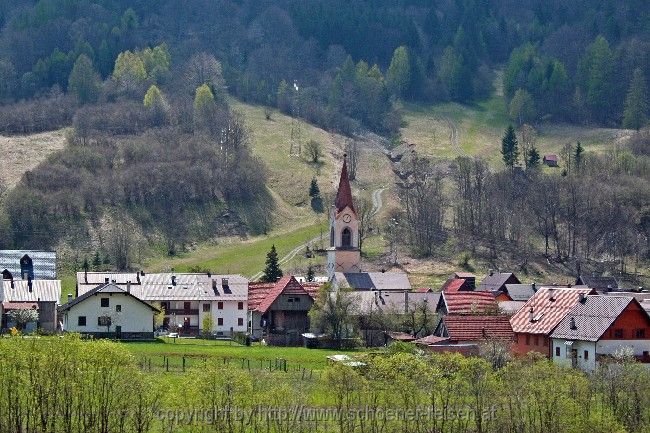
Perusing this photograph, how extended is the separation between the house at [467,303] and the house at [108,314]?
63.1 feet

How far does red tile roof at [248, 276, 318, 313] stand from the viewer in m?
105

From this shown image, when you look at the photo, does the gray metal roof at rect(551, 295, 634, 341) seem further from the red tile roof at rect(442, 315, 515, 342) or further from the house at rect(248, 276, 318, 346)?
the house at rect(248, 276, 318, 346)

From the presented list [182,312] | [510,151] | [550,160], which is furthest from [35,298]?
[550,160]

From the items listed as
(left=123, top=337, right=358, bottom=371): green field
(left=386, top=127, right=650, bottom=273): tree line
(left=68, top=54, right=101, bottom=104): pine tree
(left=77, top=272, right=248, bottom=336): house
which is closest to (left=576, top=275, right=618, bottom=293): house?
(left=386, top=127, right=650, bottom=273): tree line

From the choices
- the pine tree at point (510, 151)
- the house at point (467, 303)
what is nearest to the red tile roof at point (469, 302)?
the house at point (467, 303)

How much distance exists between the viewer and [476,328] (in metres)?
86.4

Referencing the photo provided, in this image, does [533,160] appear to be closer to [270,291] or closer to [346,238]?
[346,238]

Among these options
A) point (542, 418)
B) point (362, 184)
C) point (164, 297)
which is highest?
point (362, 184)

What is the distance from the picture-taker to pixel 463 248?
140 meters

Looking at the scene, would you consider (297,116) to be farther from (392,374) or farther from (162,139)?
(392,374)

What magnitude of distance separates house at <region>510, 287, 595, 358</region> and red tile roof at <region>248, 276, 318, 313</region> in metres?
22.4

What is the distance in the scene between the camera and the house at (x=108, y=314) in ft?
311

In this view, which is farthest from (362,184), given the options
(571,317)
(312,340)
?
(571,317)

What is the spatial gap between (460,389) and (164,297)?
4970 centimetres
